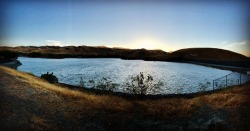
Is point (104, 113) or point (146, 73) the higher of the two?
point (104, 113)

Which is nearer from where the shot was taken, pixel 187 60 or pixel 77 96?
pixel 77 96

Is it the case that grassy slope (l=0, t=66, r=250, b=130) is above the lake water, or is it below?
above

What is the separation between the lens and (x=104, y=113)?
953 inches

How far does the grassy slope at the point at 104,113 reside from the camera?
830 inches

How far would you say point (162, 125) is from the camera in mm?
22094

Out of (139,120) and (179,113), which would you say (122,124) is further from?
(179,113)

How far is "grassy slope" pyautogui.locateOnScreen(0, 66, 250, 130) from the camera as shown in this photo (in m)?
21.1

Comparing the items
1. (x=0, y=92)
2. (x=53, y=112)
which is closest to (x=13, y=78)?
(x=0, y=92)

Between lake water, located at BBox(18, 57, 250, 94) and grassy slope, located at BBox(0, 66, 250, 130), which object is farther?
lake water, located at BBox(18, 57, 250, 94)

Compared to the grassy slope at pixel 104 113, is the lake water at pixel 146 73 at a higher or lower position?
lower

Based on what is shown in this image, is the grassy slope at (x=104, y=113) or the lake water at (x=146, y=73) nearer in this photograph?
the grassy slope at (x=104, y=113)

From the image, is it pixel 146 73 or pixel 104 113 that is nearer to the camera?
pixel 104 113

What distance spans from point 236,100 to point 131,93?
52.4 ft

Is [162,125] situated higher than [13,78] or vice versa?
[13,78]
